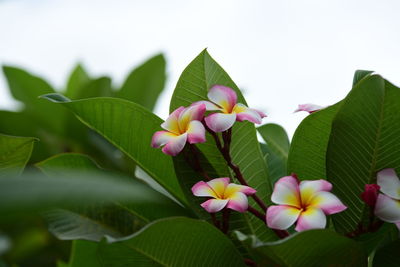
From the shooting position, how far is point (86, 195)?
27 cm

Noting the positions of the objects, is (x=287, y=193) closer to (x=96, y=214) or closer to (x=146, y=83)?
(x=96, y=214)

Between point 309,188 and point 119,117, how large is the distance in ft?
0.80

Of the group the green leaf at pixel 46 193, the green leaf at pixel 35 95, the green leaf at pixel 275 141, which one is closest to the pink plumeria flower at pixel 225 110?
the green leaf at pixel 275 141

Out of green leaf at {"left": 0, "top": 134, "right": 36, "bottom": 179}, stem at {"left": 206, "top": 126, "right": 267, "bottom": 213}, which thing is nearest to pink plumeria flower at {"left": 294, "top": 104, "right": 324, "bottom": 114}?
stem at {"left": 206, "top": 126, "right": 267, "bottom": 213}

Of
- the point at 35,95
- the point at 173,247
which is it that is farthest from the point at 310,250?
the point at 35,95

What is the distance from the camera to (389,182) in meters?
0.60

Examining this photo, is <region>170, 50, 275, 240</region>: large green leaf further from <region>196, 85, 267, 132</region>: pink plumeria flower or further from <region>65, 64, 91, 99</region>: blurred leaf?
<region>65, 64, 91, 99</region>: blurred leaf

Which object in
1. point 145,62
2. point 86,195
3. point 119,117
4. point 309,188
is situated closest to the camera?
point 86,195

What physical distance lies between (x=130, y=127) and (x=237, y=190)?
0.17m

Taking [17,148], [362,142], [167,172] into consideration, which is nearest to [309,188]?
[362,142]

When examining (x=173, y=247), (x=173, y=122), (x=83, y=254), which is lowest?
(x=83, y=254)

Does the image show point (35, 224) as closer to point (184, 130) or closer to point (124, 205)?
point (124, 205)

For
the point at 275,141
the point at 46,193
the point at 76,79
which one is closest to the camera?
the point at 46,193

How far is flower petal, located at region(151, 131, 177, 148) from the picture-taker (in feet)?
2.10
